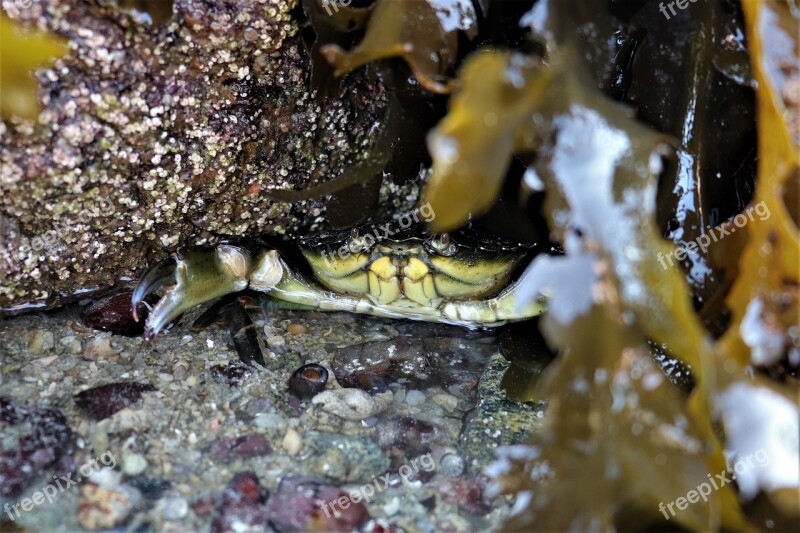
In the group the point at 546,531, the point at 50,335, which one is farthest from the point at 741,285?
the point at 50,335

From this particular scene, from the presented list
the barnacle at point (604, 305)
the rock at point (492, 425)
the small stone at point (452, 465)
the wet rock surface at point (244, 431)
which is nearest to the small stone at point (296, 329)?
the wet rock surface at point (244, 431)

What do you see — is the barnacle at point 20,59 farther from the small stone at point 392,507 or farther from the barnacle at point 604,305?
the small stone at point 392,507

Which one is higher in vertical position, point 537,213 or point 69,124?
point 69,124

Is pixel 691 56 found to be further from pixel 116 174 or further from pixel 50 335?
pixel 50 335

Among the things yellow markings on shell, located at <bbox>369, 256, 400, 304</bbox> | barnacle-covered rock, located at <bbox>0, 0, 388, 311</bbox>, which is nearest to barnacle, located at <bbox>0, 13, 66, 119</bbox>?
barnacle-covered rock, located at <bbox>0, 0, 388, 311</bbox>

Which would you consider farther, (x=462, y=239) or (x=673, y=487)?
(x=462, y=239)

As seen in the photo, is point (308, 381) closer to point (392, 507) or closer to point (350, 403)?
point (350, 403)

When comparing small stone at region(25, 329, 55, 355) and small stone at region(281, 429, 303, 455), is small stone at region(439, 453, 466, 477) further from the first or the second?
small stone at region(25, 329, 55, 355)

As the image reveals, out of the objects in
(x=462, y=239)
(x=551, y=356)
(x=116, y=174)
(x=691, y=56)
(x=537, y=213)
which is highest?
(x=691, y=56)
